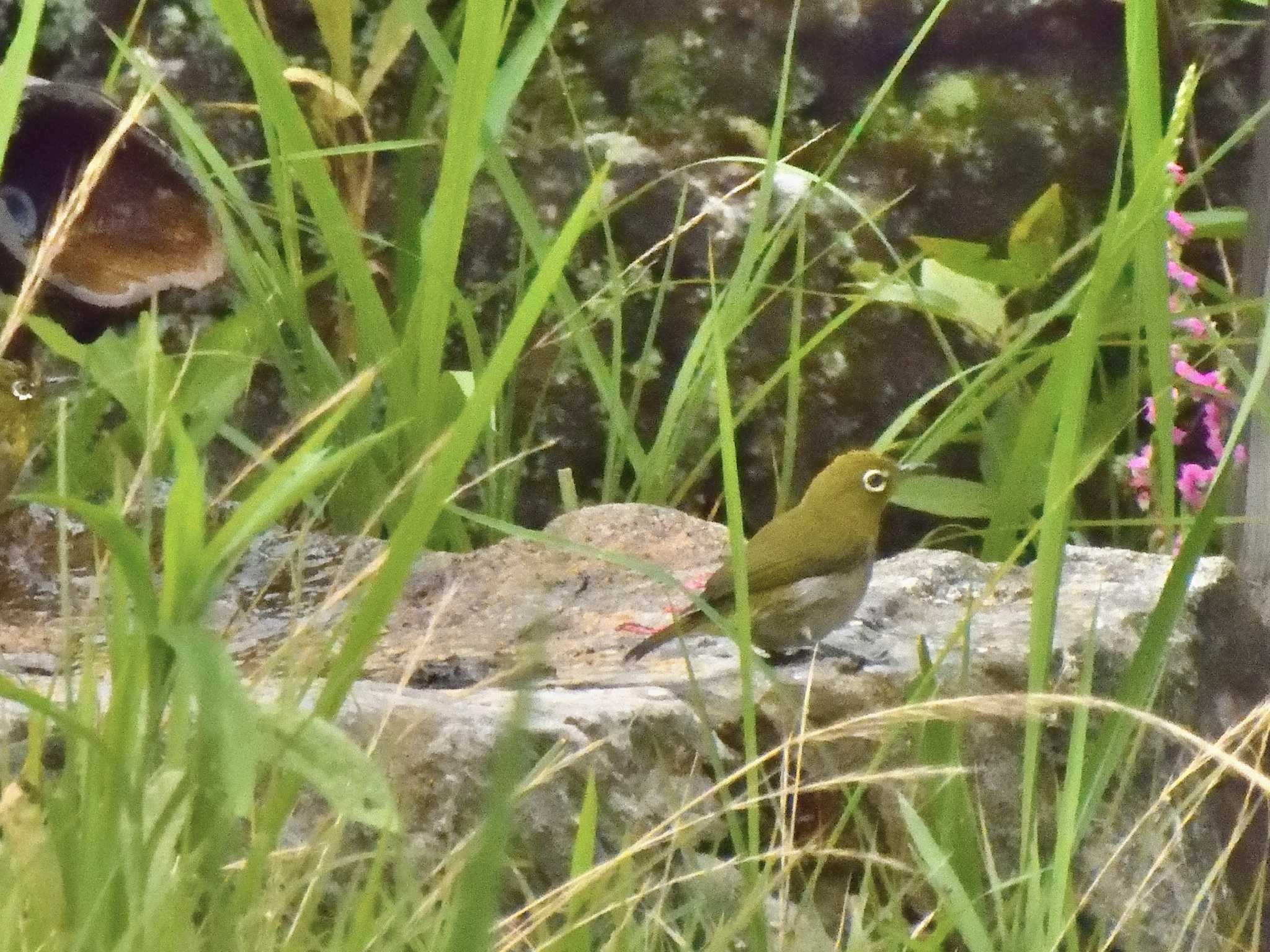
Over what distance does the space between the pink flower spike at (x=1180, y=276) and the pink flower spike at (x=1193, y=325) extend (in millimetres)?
70

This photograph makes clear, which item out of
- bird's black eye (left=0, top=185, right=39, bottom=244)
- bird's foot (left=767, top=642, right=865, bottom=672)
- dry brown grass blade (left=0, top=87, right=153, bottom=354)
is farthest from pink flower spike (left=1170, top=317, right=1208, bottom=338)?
dry brown grass blade (left=0, top=87, right=153, bottom=354)

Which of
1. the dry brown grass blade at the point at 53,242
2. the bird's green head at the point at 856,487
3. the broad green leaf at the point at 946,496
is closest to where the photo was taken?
the dry brown grass blade at the point at 53,242

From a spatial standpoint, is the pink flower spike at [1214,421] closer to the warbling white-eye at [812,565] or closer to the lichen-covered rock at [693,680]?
the lichen-covered rock at [693,680]

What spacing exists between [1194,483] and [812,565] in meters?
1.03

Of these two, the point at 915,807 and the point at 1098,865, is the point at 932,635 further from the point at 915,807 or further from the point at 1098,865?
the point at 915,807

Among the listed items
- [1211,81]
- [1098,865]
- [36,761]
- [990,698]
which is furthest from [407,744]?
[1211,81]

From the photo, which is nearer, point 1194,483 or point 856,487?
point 856,487

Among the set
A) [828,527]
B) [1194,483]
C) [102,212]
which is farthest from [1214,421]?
[102,212]

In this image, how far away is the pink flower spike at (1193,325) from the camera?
286cm

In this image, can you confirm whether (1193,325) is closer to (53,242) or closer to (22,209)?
(22,209)

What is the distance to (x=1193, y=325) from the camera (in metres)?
2.91

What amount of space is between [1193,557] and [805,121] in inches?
89.2

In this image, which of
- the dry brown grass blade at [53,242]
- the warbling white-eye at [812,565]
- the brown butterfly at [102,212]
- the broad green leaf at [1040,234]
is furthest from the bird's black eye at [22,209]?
the broad green leaf at [1040,234]

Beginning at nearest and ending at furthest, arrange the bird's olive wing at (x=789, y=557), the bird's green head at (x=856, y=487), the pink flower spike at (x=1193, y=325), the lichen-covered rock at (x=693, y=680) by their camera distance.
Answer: the lichen-covered rock at (x=693, y=680), the bird's olive wing at (x=789, y=557), the bird's green head at (x=856, y=487), the pink flower spike at (x=1193, y=325)
